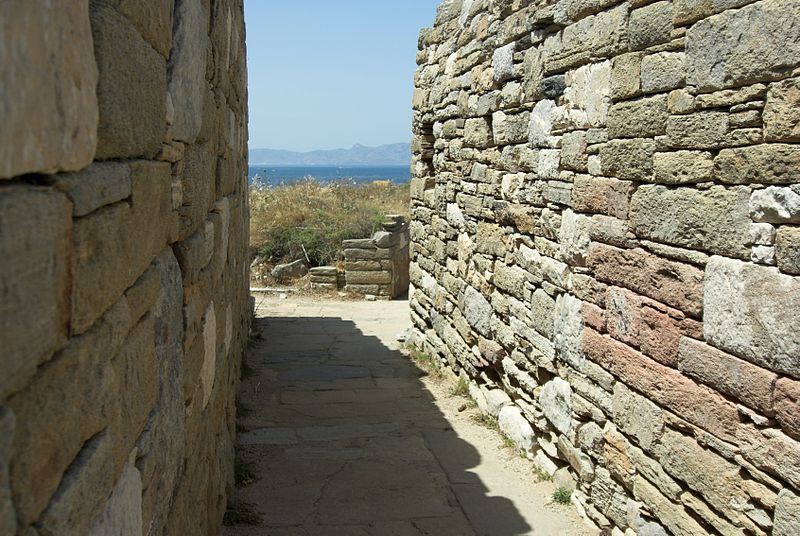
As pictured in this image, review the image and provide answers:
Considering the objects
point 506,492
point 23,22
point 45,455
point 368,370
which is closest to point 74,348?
point 45,455

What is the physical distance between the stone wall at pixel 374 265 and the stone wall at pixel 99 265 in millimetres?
10076

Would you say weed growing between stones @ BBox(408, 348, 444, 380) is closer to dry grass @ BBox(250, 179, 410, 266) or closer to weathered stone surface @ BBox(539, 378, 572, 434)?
weathered stone surface @ BBox(539, 378, 572, 434)

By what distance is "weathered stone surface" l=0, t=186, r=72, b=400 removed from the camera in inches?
34.9

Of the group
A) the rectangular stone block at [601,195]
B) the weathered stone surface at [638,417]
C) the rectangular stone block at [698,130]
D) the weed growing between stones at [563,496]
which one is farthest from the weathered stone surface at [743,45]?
the weed growing between stones at [563,496]

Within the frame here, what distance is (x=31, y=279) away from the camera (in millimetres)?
969

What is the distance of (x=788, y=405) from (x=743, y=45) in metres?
1.34

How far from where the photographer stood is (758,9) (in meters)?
2.76

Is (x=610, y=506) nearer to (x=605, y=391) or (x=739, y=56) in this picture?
(x=605, y=391)

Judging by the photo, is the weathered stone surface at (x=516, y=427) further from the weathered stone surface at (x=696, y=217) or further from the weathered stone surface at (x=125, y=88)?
the weathered stone surface at (x=125, y=88)

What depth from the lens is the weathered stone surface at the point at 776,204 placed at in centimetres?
261

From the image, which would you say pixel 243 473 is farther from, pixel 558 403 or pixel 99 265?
pixel 99 265

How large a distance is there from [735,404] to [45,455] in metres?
2.62

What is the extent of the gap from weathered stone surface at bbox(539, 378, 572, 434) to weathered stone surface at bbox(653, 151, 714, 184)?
1499mm

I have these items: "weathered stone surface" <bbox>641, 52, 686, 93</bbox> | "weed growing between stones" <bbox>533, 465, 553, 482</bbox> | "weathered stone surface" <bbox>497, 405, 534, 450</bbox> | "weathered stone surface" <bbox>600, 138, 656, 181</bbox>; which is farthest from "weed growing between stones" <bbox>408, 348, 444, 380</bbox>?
"weathered stone surface" <bbox>641, 52, 686, 93</bbox>
